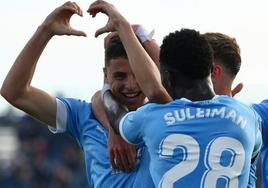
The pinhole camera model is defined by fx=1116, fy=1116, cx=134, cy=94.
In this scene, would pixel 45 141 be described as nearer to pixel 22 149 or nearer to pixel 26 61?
pixel 22 149

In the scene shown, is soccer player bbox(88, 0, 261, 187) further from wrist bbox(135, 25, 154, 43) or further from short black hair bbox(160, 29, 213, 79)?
wrist bbox(135, 25, 154, 43)

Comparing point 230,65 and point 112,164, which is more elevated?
point 230,65

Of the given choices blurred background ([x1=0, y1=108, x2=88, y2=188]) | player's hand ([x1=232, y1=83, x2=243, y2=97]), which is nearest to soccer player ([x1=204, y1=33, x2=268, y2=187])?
player's hand ([x1=232, y1=83, x2=243, y2=97])

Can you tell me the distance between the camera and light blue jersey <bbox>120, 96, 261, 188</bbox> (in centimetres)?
591

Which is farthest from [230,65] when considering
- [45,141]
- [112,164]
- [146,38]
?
[45,141]

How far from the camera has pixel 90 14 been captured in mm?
6621

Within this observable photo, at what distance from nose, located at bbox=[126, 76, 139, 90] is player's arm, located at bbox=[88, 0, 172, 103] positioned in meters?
0.38

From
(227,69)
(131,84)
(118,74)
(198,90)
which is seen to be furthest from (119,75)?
(198,90)

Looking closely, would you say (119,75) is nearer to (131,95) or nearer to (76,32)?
(131,95)

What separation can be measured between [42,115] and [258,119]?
149 centimetres

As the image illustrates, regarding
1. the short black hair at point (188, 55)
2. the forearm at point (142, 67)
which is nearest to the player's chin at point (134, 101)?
the forearm at point (142, 67)

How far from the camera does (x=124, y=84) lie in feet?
22.6

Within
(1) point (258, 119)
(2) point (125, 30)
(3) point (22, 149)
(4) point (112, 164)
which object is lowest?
(3) point (22, 149)

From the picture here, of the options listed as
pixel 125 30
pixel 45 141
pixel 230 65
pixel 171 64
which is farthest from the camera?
pixel 45 141
